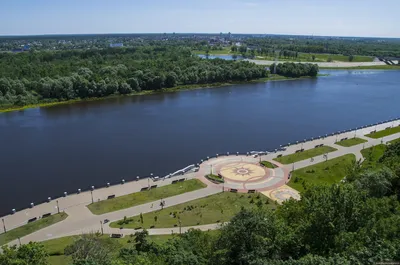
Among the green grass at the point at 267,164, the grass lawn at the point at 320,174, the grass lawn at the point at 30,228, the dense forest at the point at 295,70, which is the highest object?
the dense forest at the point at 295,70

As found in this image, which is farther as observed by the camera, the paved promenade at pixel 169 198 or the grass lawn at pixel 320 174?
the grass lawn at pixel 320 174

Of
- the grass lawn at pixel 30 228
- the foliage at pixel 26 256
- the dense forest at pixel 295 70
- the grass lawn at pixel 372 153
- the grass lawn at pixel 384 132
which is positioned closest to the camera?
the foliage at pixel 26 256

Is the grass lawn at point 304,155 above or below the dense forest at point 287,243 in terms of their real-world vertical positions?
below

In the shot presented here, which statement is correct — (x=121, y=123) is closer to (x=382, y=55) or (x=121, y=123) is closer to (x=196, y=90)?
(x=196, y=90)

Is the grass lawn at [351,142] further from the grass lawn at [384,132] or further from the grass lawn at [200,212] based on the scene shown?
the grass lawn at [200,212]

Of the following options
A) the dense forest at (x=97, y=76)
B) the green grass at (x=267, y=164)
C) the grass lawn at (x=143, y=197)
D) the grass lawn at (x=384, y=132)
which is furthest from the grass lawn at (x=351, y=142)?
the dense forest at (x=97, y=76)

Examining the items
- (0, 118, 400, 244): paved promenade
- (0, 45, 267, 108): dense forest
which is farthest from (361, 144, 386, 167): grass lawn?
(0, 45, 267, 108): dense forest
